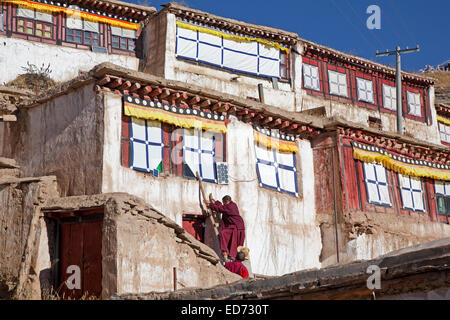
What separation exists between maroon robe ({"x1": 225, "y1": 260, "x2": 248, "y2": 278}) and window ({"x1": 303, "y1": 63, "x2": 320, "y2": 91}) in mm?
Answer: 12783

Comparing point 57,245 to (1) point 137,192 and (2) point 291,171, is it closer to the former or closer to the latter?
(1) point 137,192

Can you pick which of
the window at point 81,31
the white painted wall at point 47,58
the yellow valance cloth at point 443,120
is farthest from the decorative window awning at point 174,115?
the yellow valance cloth at point 443,120

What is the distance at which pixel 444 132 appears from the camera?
30594mm

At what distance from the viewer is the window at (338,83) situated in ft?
87.6

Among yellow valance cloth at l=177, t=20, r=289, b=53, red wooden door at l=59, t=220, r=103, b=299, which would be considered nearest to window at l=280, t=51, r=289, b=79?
yellow valance cloth at l=177, t=20, r=289, b=53

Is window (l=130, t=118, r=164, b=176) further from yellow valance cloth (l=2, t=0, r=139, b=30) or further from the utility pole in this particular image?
the utility pole

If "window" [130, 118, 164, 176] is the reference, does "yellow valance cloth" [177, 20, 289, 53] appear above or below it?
above

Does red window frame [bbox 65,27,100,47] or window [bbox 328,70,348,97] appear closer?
red window frame [bbox 65,27,100,47]

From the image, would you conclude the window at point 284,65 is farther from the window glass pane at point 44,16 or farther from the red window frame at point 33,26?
the window glass pane at point 44,16

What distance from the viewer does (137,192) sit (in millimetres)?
14484

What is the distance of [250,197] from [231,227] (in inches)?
55.5

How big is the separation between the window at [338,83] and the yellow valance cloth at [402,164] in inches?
234

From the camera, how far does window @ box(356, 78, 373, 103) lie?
27.6 metres

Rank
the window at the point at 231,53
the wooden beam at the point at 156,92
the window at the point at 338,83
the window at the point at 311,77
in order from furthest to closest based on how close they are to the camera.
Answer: the window at the point at 338,83
the window at the point at 311,77
the window at the point at 231,53
the wooden beam at the point at 156,92
